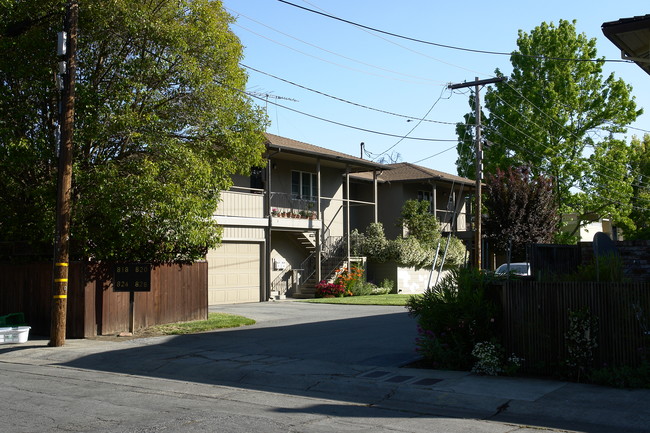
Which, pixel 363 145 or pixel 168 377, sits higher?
pixel 363 145

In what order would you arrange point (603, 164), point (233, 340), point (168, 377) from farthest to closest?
point (603, 164)
point (233, 340)
point (168, 377)

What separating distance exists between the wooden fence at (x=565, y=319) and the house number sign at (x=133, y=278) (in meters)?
8.84

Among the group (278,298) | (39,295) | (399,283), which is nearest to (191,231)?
(39,295)

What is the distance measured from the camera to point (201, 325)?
59.0ft

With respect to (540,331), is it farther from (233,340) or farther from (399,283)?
(399,283)

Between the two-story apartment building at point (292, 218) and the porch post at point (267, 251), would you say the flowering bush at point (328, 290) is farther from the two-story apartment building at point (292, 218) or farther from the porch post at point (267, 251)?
the porch post at point (267, 251)

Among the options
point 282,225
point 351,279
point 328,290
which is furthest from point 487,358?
point 351,279

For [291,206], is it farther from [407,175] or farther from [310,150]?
[407,175]

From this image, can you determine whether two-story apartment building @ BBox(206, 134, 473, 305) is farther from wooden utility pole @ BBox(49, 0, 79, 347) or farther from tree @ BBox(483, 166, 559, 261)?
wooden utility pole @ BBox(49, 0, 79, 347)

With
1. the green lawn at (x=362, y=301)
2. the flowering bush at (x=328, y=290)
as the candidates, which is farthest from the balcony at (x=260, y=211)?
the green lawn at (x=362, y=301)

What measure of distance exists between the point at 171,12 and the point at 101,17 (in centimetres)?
174

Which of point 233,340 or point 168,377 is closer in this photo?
point 168,377

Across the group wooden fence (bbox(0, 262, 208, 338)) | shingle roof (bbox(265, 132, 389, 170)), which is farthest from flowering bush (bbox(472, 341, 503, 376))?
shingle roof (bbox(265, 132, 389, 170))

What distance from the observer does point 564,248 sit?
14.2m
